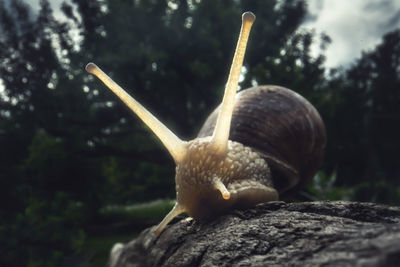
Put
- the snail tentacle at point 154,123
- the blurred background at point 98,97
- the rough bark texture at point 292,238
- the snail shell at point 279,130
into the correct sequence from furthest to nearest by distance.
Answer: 1. the blurred background at point 98,97
2. the snail shell at point 279,130
3. the snail tentacle at point 154,123
4. the rough bark texture at point 292,238

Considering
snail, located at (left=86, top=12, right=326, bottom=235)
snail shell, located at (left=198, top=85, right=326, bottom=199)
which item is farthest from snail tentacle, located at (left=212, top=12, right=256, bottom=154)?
snail shell, located at (left=198, top=85, right=326, bottom=199)

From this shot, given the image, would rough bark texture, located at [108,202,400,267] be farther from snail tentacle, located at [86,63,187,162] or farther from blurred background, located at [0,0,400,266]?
blurred background, located at [0,0,400,266]

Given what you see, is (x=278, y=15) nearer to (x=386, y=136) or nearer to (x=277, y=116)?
(x=277, y=116)

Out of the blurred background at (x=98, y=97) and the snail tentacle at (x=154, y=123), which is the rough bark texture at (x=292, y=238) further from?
the blurred background at (x=98, y=97)

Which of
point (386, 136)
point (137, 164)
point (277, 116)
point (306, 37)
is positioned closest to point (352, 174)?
point (386, 136)

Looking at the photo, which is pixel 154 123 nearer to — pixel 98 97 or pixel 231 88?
pixel 231 88

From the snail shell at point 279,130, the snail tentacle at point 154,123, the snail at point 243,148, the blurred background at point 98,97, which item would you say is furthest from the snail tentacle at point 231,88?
the blurred background at point 98,97
